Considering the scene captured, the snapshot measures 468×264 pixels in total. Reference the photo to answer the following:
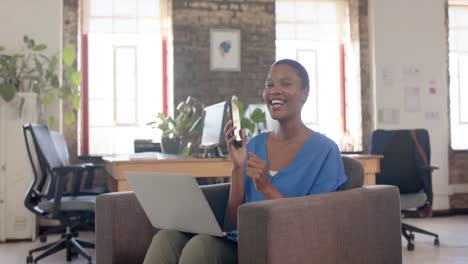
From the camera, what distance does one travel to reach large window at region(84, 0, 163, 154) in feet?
19.4

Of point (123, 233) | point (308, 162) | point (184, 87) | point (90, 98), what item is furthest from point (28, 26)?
point (308, 162)

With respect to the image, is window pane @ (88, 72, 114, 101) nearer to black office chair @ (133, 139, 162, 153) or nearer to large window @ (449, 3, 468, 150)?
black office chair @ (133, 139, 162, 153)

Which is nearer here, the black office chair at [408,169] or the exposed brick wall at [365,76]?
the black office chair at [408,169]

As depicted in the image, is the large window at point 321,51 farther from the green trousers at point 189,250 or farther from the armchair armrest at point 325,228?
the green trousers at point 189,250

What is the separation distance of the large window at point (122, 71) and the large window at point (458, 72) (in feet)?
11.6

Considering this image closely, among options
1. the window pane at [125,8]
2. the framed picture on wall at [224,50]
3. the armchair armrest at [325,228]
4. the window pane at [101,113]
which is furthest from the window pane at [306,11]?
the armchair armrest at [325,228]

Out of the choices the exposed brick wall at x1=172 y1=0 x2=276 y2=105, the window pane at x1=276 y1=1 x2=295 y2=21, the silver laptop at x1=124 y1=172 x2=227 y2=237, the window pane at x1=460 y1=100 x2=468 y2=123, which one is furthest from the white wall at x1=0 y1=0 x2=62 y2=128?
the window pane at x1=460 y1=100 x2=468 y2=123

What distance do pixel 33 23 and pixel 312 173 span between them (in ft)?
14.7

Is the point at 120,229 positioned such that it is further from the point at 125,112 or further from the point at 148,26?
the point at 148,26

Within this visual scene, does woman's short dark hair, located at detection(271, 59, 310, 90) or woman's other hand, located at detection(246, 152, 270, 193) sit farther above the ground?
woman's short dark hair, located at detection(271, 59, 310, 90)

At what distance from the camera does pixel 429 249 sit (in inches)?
174

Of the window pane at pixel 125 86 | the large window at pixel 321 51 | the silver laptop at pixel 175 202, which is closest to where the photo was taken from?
the silver laptop at pixel 175 202

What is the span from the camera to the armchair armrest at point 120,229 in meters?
2.09

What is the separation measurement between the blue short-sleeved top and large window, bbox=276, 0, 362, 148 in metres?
4.44
